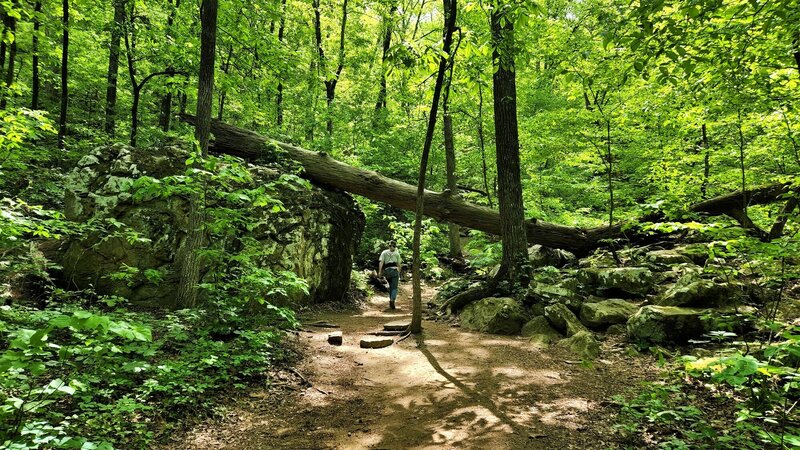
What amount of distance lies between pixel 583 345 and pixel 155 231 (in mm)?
8279

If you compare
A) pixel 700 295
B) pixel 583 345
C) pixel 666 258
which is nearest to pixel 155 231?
pixel 583 345

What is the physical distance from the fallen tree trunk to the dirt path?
4.81m

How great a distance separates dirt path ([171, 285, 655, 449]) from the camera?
3.63m

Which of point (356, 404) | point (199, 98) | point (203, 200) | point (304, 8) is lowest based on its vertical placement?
point (356, 404)

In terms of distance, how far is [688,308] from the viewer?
6051 mm

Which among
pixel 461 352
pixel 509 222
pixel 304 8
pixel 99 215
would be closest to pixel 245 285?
pixel 461 352

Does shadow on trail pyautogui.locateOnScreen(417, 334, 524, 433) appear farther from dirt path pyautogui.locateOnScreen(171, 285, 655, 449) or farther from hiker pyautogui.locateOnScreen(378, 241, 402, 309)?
hiker pyautogui.locateOnScreen(378, 241, 402, 309)

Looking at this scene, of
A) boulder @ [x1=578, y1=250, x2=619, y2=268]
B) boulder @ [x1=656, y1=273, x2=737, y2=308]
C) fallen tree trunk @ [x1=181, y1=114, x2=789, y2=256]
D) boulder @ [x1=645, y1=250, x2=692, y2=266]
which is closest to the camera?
boulder @ [x1=656, y1=273, x2=737, y2=308]

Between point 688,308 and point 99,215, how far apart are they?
418 inches

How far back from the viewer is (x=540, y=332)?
703cm

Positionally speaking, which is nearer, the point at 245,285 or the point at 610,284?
the point at 245,285

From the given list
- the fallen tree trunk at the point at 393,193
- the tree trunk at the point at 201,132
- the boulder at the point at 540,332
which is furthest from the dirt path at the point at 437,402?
the fallen tree trunk at the point at 393,193

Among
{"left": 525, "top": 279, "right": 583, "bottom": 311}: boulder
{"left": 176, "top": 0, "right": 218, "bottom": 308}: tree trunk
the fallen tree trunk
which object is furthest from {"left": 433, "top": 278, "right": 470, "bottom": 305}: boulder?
{"left": 176, "top": 0, "right": 218, "bottom": 308}: tree trunk

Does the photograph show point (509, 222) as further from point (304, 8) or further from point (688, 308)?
point (304, 8)
